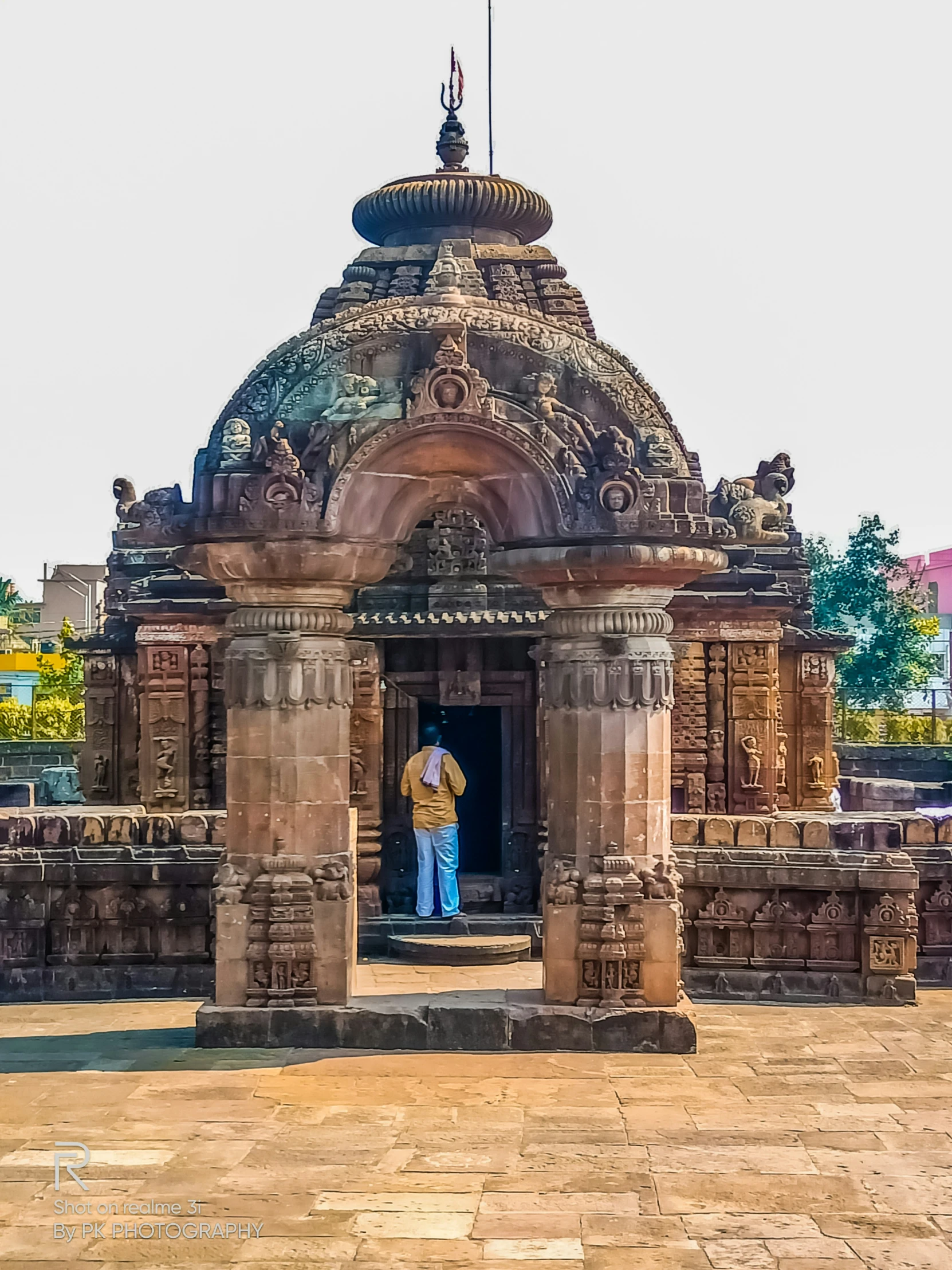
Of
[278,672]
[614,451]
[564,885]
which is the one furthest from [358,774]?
[614,451]

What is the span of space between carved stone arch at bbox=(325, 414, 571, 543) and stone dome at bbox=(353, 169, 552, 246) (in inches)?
347

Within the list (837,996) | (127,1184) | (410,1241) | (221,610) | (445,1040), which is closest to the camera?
(410,1241)

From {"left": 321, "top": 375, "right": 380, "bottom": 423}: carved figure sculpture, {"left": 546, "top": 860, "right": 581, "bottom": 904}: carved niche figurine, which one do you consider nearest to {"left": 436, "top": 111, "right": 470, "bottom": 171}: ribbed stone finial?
{"left": 321, "top": 375, "right": 380, "bottom": 423}: carved figure sculpture

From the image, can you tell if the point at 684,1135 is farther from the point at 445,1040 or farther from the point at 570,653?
the point at 570,653

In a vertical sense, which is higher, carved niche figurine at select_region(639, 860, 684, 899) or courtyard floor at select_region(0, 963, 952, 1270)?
carved niche figurine at select_region(639, 860, 684, 899)

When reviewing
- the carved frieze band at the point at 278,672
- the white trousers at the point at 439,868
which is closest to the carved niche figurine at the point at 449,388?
the carved frieze band at the point at 278,672

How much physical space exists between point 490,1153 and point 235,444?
4.60 m

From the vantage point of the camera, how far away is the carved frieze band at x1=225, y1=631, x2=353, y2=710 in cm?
979

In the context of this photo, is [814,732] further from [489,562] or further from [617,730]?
[489,562]

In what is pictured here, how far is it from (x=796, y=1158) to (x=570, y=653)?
142 inches

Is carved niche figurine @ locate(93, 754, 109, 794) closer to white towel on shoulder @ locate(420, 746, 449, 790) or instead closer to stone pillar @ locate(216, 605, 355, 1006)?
white towel on shoulder @ locate(420, 746, 449, 790)

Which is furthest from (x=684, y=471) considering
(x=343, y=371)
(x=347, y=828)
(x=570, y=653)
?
(x=347, y=828)

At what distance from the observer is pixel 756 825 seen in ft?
39.8

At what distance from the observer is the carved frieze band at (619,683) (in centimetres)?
984
